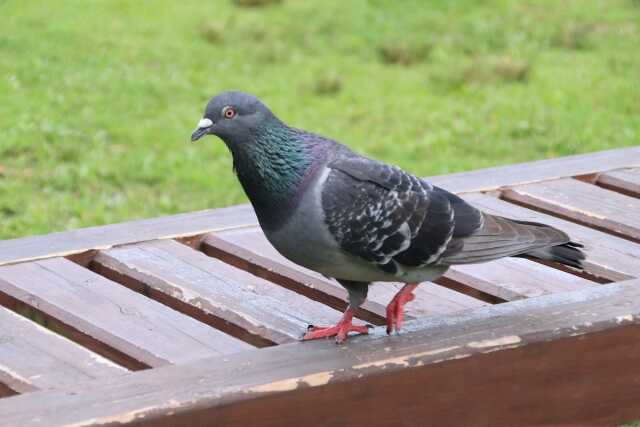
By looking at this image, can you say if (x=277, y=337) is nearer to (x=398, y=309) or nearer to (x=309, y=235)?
(x=398, y=309)

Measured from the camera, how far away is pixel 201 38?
32.0 ft

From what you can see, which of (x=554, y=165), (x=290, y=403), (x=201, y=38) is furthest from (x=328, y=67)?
(x=290, y=403)

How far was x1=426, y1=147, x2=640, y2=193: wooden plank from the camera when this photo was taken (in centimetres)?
548

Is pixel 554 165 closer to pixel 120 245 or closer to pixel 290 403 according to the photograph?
pixel 120 245

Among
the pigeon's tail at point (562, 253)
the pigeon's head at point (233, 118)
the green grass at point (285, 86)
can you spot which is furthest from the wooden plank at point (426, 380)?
the green grass at point (285, 86)

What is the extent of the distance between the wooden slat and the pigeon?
37cm

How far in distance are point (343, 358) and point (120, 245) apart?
134cm

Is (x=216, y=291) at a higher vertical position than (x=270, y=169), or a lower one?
lower

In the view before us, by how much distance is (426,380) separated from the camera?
381 centimetres

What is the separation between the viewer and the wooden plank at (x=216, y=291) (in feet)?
13.8

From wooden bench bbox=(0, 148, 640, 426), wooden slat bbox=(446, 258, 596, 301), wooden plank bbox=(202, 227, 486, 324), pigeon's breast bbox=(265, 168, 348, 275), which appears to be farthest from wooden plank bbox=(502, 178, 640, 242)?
pigeon's breast bbox=(265, 168, 348, 275)

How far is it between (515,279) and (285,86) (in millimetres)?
4476

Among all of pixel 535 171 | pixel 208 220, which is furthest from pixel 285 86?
pixel 208 220

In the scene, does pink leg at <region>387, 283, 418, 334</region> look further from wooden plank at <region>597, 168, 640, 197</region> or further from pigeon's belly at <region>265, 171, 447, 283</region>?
wooden plank at <region>597, 168, 640, 197</region>
